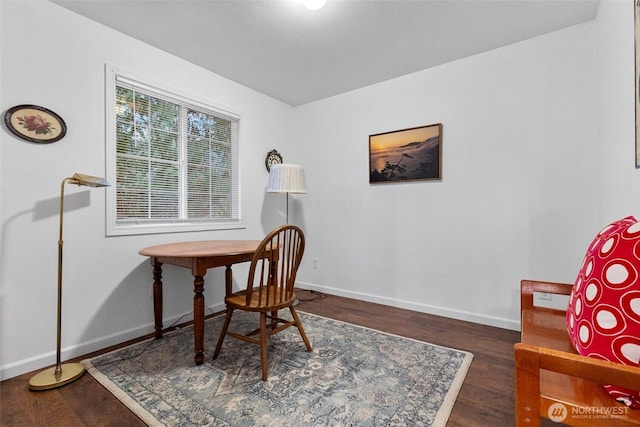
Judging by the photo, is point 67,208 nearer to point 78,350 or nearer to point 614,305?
point 78,350

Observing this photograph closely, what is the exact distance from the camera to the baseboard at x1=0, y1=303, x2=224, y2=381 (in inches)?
68.5

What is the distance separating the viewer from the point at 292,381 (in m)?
1.67

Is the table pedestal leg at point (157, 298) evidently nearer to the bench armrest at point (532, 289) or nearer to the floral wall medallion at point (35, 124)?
the floral wall medallion at point (35, 124)

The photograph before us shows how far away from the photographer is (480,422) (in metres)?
1.35

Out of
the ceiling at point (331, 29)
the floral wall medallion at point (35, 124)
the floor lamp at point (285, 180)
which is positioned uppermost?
the ceiling at point (331, 29)

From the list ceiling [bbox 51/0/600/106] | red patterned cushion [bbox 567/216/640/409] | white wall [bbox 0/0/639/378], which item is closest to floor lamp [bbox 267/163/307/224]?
white wall [bbox 0/0/639/378]

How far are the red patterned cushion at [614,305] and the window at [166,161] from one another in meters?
2.72

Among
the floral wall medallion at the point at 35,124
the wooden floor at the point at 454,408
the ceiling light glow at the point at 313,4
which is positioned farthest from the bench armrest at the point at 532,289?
the floral wall medallion at the point at 35,124

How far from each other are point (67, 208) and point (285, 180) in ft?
5.69

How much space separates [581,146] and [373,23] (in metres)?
1.82

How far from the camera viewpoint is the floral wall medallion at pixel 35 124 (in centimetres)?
174

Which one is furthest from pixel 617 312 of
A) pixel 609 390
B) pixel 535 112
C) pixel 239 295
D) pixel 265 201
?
pixel 265 201

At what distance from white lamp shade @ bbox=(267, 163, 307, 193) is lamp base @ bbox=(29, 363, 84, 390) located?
1.98 meters

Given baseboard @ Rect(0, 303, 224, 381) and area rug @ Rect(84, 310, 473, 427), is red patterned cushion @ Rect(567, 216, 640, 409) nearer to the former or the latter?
area rug @ Rect(84, 310, 473, 427)
